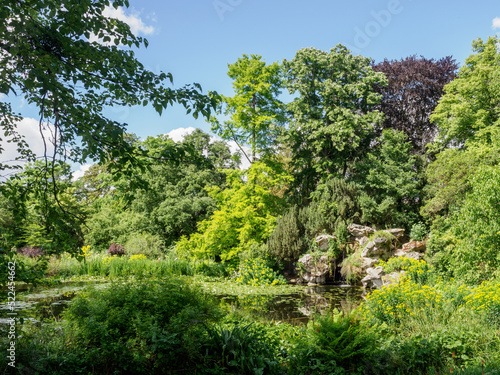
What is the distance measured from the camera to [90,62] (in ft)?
10.6

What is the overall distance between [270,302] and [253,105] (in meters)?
9.58

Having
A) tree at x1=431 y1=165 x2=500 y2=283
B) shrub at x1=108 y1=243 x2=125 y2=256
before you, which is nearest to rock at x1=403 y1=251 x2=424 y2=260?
tree at x1=431 y1=165 x2=500 y2=283

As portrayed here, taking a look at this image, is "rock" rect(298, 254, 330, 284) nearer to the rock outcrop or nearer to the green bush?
the rock outcrop

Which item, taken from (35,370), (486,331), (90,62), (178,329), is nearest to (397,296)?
(486,331)

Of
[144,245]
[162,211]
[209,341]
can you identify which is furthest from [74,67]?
[162,211]

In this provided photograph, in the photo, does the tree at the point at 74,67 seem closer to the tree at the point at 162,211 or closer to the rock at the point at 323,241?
the rock at the point at 323,241

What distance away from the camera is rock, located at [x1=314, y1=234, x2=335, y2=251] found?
47.6 feet

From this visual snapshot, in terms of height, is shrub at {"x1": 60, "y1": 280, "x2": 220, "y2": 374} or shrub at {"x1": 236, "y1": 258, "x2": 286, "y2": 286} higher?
shrub at {"x1": 60, "y1": 280, "x2": 220, "y2": 374}

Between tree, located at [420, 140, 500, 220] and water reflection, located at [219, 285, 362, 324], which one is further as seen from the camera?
tree, located at [420, 140, 500, 220]

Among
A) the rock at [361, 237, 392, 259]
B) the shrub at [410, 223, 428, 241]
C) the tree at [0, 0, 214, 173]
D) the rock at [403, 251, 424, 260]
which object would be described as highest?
the tree at [0, 0, 214, 173]

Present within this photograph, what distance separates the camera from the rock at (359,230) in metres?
14.6

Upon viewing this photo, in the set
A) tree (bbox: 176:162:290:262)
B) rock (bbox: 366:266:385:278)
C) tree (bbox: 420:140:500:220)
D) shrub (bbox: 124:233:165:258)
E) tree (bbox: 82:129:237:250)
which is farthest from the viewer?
tree (bbox: 82:129:237:250)

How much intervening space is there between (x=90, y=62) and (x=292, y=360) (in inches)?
155

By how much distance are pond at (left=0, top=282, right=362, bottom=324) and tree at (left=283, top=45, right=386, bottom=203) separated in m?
7.31
